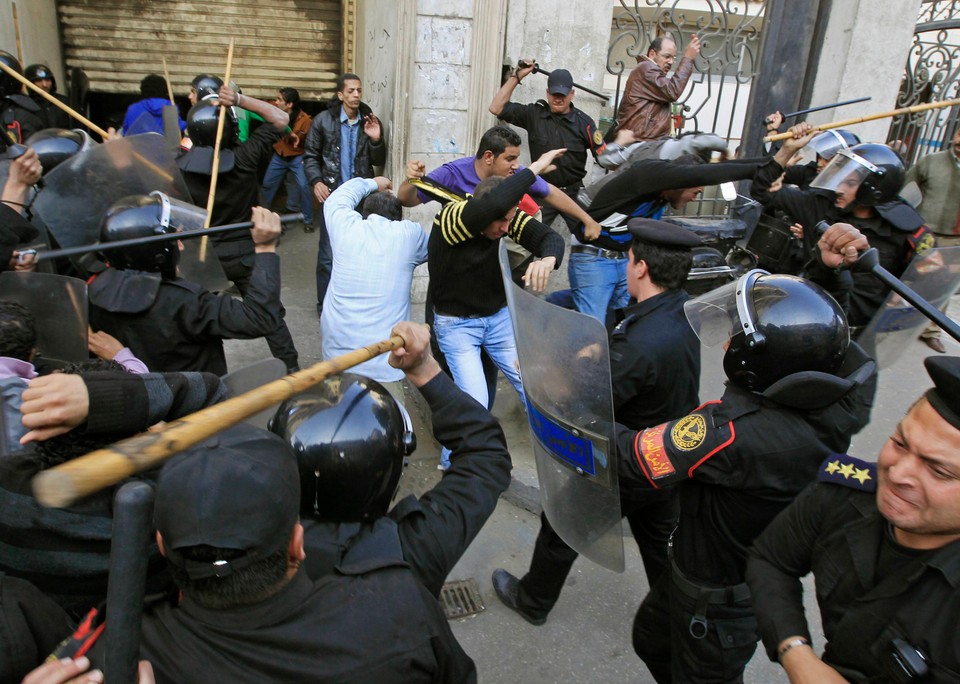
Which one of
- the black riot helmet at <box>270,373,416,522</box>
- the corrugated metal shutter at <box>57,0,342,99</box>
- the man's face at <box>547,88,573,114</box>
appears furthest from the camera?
the corrugated metal shutter at <box>57,0,342,99</box>

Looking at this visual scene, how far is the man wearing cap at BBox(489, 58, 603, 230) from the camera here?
18.4 ft

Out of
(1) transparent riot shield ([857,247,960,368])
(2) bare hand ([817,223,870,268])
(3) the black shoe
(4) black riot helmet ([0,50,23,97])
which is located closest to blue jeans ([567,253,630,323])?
(1) transparent riot shield ([857,247,960,368])

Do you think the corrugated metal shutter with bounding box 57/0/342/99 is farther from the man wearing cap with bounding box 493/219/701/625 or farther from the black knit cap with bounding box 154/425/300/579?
the black knit cap with bounding box 154/425/300/579

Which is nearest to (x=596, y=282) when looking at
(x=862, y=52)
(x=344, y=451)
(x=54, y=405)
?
(x=344, y=451)

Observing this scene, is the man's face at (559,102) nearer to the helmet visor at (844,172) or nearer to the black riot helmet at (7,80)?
the helmet visor at (844,172)

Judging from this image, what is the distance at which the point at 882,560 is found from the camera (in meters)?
1.54

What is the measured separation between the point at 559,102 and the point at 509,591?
3900 millimetres

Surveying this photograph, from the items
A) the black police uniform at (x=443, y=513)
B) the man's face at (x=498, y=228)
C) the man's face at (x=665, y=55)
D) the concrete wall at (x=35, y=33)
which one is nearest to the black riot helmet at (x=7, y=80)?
the concrete wall at (x=35, y=33)

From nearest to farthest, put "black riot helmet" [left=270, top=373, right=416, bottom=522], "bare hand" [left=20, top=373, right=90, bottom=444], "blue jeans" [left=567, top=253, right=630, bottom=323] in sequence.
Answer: "bare hand" [left=20, top=373, right=90, bottom=444] < "black riot helmet" [left=270, top=373, right=416, bottom=522] < "blue jeans" [left=567, top=253, right=630, bottom=323]

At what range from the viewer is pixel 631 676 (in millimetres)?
2914

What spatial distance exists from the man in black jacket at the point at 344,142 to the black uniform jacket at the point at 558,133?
3.86ft

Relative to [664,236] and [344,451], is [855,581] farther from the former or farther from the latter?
[664,236]

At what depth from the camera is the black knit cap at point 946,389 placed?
1.39 meters

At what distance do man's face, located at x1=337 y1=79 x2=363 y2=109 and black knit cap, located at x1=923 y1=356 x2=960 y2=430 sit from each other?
17.7 feet
